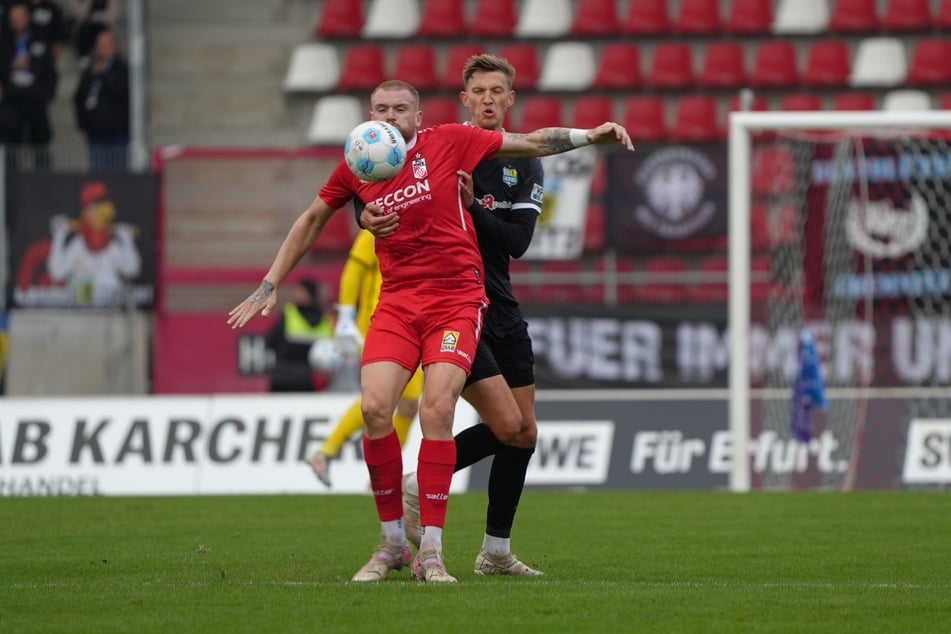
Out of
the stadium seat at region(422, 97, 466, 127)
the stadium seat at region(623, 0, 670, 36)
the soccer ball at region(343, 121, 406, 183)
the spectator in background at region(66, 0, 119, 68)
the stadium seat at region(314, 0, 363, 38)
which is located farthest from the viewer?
the stadium seat at region(314, 0, 363, 38)

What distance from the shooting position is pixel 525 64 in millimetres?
21031

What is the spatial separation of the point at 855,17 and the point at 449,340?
15076 millimetres

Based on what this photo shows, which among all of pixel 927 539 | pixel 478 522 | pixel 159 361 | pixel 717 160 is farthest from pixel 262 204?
pixel 927 539

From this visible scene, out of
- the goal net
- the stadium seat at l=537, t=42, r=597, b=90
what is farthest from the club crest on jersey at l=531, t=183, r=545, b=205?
the stadium seat at l=537, t=42, r=597, b=90

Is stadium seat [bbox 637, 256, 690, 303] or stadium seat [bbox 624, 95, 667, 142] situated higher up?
stadium seat [bbox 624, 95, 667, 142]

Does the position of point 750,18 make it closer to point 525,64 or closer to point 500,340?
point 525,64

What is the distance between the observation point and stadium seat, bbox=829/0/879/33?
20.9 meters

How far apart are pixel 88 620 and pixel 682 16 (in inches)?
643

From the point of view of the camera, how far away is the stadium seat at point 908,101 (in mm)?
19688

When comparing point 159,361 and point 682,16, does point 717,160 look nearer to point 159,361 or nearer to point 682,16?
point 682,16

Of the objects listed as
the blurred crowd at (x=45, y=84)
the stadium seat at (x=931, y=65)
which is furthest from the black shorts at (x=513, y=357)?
the stadium seat at (x=931, y=65)

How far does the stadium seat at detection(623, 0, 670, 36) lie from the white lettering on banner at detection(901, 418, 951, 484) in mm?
7997

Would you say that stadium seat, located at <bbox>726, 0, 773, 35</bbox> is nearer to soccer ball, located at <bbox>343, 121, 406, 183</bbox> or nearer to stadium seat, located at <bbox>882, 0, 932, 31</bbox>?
stadium seat, located at <bbox>882, 0, 932, 31</bbox>

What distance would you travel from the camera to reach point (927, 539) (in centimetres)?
937
